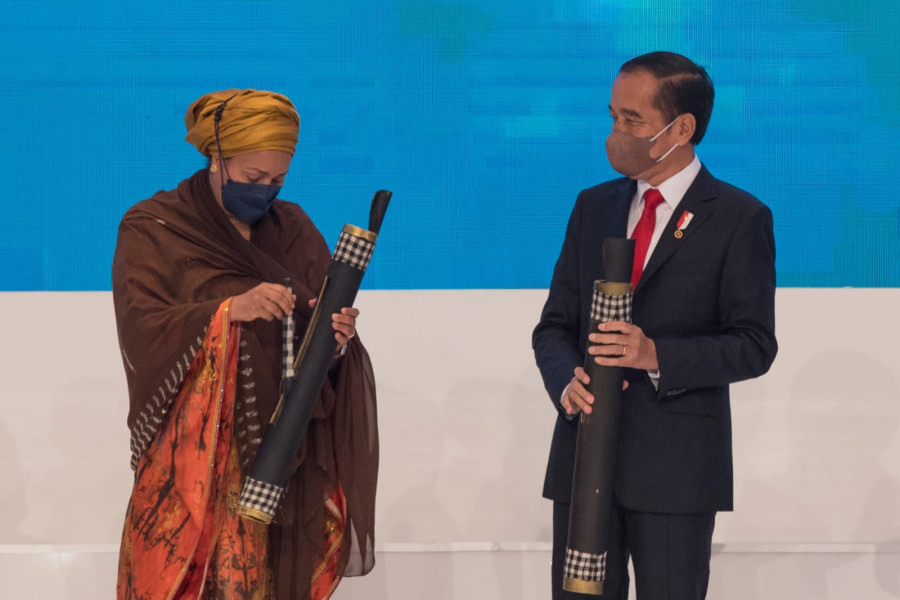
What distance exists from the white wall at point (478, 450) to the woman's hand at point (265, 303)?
1.14 meters

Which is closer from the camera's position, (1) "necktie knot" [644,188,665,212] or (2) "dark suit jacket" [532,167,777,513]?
(2) "dark suit jacket" [532,167,777,513]

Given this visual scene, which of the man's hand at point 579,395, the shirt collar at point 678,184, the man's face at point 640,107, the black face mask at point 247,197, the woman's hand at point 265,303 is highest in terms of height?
the man's face at point 640,107

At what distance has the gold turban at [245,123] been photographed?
8.37 ft

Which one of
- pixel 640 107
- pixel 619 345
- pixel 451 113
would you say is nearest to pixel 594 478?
pixel 619 345

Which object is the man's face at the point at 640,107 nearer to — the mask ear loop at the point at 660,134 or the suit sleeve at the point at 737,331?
the mask ear loop at the point at 660,134

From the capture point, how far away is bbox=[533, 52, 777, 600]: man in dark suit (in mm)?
2354

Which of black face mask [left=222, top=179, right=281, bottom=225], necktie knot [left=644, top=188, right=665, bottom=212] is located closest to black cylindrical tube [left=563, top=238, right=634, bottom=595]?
necktie knot [left=644, top=188, right=665, bottom=212]

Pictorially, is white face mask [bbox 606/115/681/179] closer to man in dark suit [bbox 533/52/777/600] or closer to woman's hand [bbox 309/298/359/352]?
A: man in dark suit [bbox 533/52/777/600]

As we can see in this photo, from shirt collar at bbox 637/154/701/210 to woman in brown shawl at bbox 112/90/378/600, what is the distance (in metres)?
0.65

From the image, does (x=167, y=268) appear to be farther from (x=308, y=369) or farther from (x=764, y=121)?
(x=764, y=121)

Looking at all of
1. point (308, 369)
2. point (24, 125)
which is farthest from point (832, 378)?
point (24, 125)

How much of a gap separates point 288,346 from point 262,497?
0.98 ft

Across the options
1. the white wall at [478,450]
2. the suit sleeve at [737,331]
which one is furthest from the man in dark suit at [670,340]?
the white wall at [478,450]

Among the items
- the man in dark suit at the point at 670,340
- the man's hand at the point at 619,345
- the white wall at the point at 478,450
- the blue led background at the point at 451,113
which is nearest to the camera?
the man's hand at the point at 619,345
